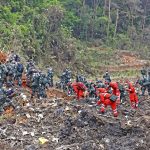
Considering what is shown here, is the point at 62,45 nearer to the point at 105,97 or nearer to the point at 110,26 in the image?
the point at 110,26

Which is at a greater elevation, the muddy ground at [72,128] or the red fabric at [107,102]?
the red fabric at [107,102]

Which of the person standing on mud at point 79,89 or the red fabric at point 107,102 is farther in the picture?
the person standing on mud at point 79,89

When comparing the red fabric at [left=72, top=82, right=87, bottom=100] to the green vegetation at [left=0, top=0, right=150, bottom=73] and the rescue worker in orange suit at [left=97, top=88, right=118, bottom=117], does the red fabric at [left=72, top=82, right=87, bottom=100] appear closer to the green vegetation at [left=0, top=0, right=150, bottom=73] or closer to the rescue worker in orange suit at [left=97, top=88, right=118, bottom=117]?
the rescue worker in orange suit at [left=97, top=88, right=118, bottom=117]

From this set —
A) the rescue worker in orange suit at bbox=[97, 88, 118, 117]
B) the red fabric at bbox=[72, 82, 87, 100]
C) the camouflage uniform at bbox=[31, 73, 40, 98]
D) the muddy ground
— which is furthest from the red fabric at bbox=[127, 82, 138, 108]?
the camouflage uniform at bbox=[31, 73, 40, 98]

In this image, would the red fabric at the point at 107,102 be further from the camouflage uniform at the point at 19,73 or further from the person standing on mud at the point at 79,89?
the camouflage uniform at the point at 19,73

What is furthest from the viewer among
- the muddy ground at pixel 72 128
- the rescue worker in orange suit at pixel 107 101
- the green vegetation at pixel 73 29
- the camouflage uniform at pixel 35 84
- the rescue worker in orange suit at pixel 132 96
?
the green vegetation at pixel 73 29

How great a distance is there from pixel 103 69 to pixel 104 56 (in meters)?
3.36

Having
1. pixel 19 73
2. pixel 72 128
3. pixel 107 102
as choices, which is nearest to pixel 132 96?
pixel 107 102

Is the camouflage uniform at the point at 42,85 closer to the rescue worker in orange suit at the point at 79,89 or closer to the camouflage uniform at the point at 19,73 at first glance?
the rescue worker in orange suit at the point at 79,89

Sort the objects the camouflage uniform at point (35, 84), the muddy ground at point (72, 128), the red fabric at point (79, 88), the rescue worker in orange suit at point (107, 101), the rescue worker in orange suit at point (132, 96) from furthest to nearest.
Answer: the camouflage uniform at point (35, 84) → the red fabric at point (79, 88) → the rescue worker in orange suit at point (132, 96) → the rescue worker in orange suit at point (107, 101) → the muddy ground at point (72, 128)

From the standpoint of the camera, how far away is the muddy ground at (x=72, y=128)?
13641mm

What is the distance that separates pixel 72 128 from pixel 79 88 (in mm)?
4427

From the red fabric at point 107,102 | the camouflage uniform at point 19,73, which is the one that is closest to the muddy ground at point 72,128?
the red fabric at point 107,102

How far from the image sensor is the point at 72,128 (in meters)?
14.9
